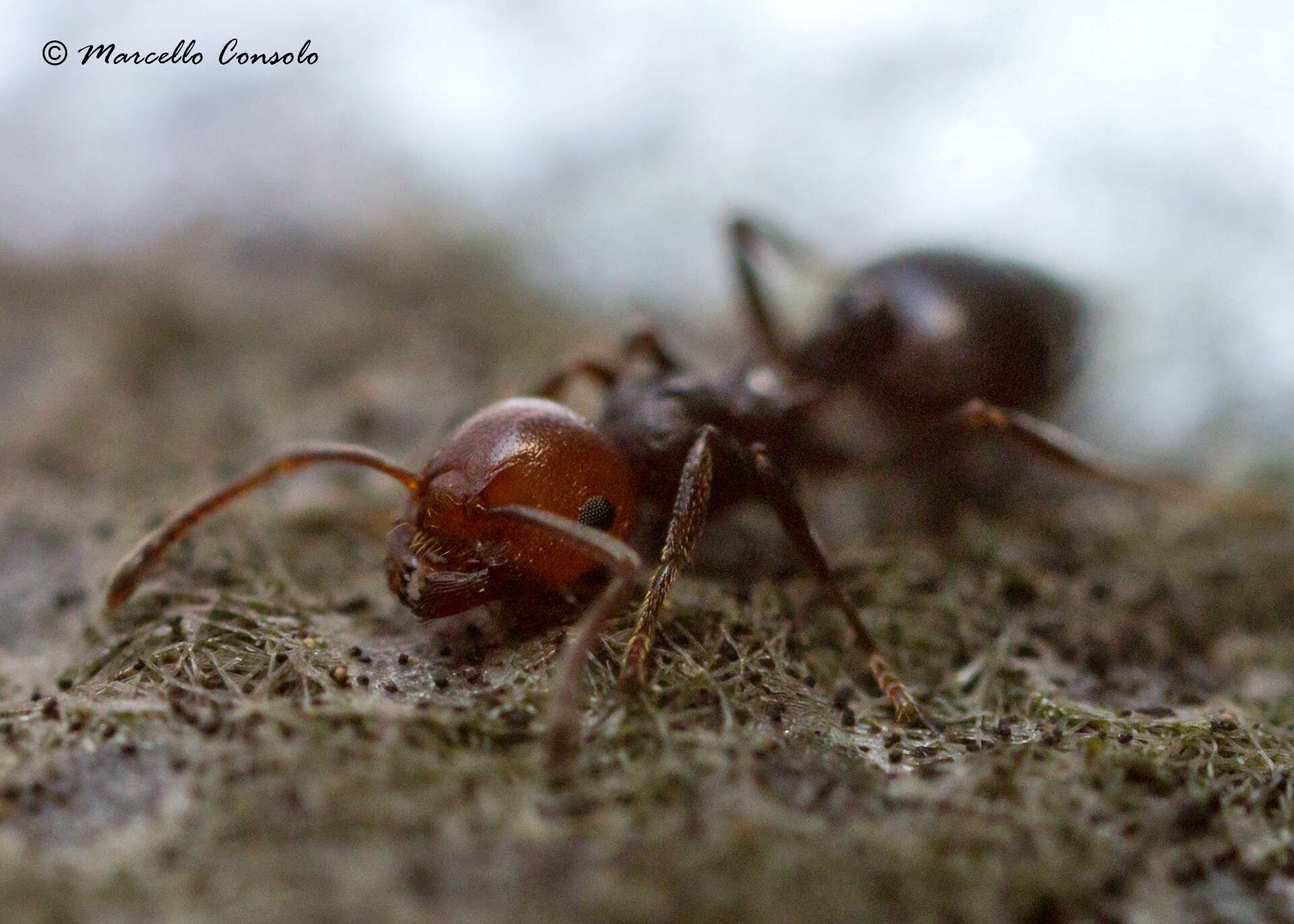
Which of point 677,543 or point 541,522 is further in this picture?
point 677,543

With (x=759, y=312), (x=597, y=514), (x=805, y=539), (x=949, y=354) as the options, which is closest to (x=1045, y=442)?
(x=949, y=354)

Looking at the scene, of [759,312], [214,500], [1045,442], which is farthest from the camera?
[759,312]

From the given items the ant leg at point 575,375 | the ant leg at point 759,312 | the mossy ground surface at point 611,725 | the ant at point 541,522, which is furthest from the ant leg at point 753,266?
the ant at point 541,522

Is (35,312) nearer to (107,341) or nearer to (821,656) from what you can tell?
(107,341)

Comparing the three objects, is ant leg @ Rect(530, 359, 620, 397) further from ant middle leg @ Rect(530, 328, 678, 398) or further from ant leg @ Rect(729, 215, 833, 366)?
ant leg @ Rect(729, 215, 833, 366)

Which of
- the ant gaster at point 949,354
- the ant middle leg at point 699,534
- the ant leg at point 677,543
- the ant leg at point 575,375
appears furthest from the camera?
the ant gaster at point 949,354

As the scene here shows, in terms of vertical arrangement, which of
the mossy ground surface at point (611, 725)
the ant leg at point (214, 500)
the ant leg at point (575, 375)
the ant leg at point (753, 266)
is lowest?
the mossy ground surface at point (611, 725)

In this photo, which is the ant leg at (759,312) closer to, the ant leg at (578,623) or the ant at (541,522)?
the ant at (541,522)

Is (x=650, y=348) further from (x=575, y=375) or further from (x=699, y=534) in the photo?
(x=699, y=534)
